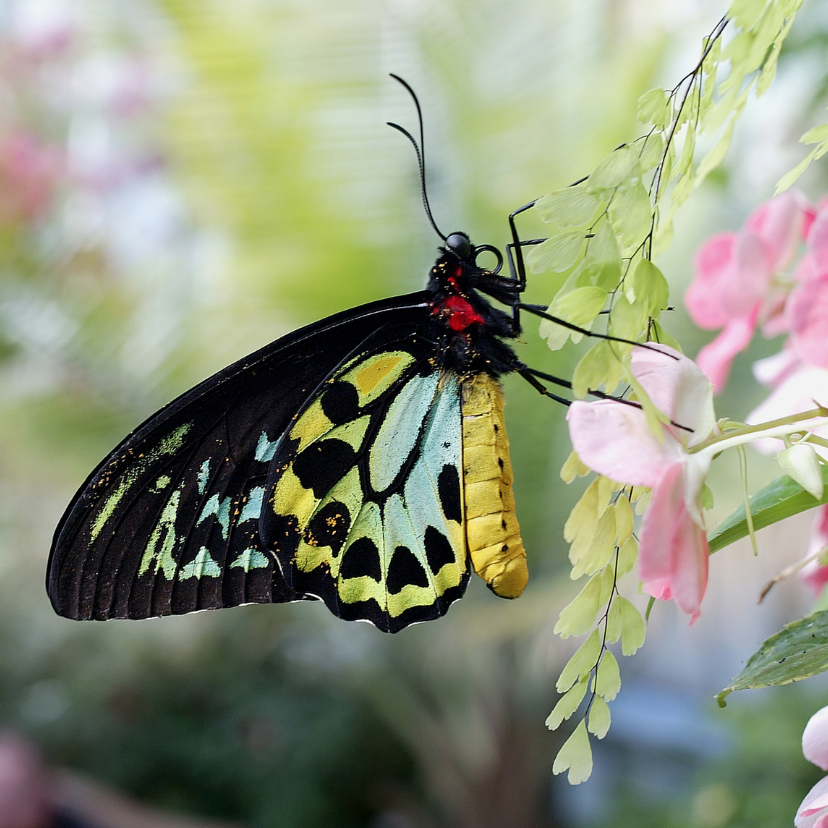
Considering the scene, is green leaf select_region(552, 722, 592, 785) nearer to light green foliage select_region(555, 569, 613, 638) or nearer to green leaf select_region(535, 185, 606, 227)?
light green foliage select_region(555, 569, 613, 638)

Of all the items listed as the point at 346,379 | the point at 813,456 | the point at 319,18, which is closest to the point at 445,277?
the point at 346,379

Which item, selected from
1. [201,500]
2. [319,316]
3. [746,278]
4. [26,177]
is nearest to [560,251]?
[746,278]

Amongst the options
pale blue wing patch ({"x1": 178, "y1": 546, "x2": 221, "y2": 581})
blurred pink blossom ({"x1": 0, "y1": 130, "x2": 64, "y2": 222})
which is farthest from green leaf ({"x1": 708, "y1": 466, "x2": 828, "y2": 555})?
blurred pink blossom ({"x1": 0, "y1": 130, "x2": 64, "y2": 222})

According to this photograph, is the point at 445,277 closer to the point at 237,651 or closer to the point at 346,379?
the point at 346,379

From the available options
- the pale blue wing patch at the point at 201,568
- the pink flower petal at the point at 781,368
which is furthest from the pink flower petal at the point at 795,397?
the pale blue wing patch at the point at 201,568

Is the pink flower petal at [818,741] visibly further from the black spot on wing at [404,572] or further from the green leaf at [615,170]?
the black spot on wing at [404,572]

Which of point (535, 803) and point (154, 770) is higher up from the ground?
point (154, 770)

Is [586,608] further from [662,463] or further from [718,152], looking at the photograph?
[718,152]
